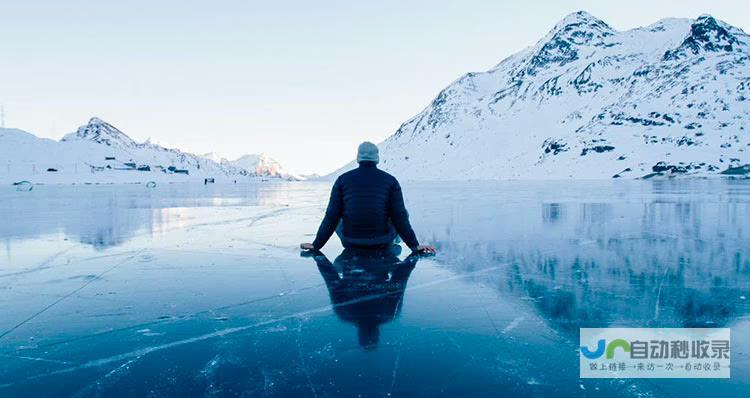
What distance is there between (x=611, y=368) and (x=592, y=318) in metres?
1.09

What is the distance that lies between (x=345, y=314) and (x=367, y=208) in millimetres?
2883

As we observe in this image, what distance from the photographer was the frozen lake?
122 inches

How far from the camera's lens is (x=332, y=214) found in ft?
24.3

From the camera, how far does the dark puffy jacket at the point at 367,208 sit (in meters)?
7.07

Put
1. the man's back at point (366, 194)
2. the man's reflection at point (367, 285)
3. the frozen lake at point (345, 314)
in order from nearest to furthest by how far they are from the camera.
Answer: the frozen lake at point (345, 314) → the man's reflection at point (367, 285) → the man's back at point (366, 194)

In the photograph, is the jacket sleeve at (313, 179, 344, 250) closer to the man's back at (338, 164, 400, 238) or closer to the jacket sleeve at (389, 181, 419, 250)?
the man's back at (338, 164, 400, 238)

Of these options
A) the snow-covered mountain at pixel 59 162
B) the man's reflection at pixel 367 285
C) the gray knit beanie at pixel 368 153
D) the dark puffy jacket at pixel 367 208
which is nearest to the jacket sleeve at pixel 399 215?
the dark puffy jacket at pixel 367 208

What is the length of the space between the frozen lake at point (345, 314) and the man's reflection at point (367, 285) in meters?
0.03

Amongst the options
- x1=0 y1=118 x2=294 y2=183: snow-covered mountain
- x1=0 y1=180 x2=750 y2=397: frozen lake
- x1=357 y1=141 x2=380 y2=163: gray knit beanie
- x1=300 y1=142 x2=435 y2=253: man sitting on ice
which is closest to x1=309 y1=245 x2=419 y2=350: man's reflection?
x1=0 y1=180 x2=750 y2=397: frozen lake

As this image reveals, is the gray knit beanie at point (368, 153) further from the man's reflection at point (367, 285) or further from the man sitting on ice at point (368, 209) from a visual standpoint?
the man's reflection at point (367, 285)

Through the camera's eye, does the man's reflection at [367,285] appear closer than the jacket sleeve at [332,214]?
Yes

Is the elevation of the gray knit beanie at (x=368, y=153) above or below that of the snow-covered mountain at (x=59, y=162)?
below

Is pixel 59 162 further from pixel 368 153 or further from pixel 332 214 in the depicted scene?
pixel 368 153

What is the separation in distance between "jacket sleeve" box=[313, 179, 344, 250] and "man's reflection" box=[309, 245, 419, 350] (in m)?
0.36
